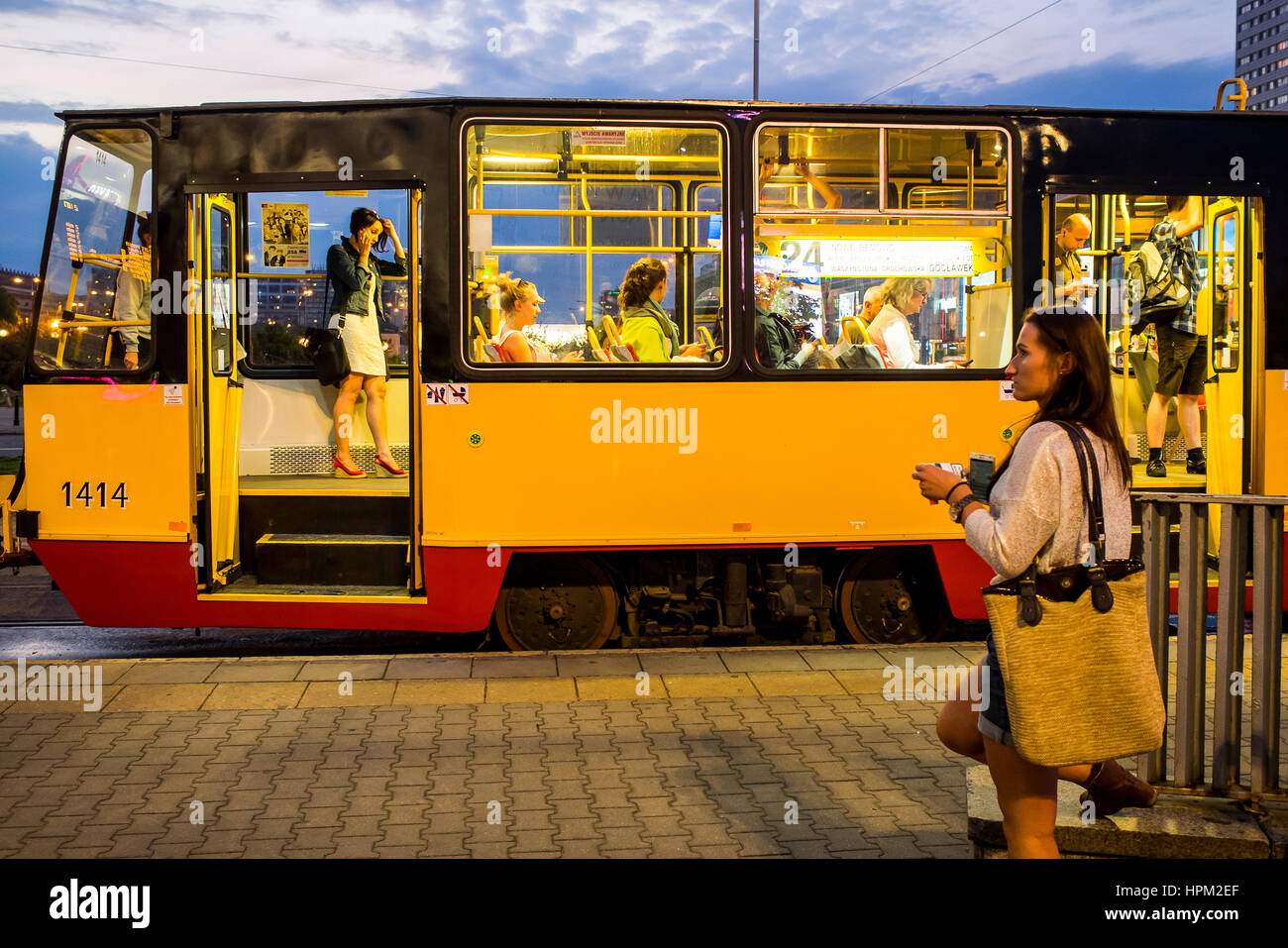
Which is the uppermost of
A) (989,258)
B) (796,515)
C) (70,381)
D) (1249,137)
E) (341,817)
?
(1249,137)

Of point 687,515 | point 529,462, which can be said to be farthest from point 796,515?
point 529,462

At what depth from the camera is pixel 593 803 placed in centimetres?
468

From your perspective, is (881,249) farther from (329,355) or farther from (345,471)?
Answer: (345,471)

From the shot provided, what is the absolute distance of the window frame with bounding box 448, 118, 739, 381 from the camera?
272 inches

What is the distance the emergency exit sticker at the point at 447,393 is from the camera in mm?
6891

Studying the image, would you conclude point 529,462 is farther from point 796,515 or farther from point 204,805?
point 204,805

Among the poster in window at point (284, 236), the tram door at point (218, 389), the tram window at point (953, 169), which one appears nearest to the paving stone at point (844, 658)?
the tram window at point (953, 169)

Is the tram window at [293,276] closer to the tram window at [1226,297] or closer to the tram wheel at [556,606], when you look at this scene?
the tram wheel at [556,606]

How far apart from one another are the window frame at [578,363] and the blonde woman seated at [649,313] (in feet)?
0.74

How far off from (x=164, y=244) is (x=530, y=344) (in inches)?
85.2

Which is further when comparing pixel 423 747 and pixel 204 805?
pixel 423 747

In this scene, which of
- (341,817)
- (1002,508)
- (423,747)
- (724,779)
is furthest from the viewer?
(423,747)

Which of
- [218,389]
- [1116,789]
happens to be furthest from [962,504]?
[218,389]

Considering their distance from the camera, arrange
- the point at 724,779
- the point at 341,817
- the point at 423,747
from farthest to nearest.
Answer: the point at 423,747 → the point at 724,779 → the point at 341,817
